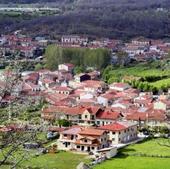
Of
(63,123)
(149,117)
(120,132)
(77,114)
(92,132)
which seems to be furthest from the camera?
(77,114)

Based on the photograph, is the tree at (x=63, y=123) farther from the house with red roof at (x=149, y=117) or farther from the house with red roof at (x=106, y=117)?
the house with red roof at (x=149, y=117)

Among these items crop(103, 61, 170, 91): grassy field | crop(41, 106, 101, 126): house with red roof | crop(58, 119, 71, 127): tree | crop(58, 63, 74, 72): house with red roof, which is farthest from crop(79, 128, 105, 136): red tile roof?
crop(58, 63, 74, 72): house with red roof

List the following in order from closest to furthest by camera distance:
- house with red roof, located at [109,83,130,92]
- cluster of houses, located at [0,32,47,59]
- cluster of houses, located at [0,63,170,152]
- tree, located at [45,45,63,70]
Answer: cluster of houses, located at [0,63,170,152] < house with red roof, located at [109,83,130,92] < tree, located at [45,45,63,70] < cluster of houses, located at [0,32,47,59]

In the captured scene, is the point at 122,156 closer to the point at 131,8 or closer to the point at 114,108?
the point at 114,108

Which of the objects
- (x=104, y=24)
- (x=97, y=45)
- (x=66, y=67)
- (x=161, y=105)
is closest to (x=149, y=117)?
(x=161, y=105)

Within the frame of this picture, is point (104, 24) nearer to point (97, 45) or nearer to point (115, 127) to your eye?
point (97, 45)

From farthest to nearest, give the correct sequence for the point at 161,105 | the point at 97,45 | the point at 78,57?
the point at 97,45 → the point at 78,57 → the point at 161,105

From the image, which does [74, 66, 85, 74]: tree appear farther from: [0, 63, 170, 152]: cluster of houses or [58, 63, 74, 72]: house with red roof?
[0, 63, 170, 152]: cluster of houses
